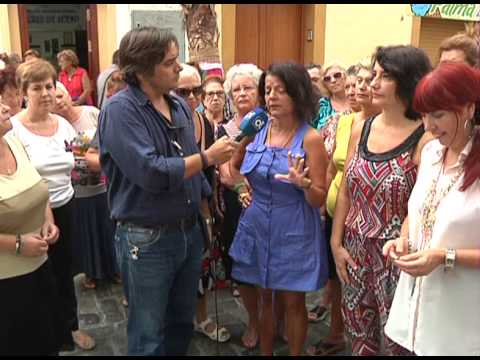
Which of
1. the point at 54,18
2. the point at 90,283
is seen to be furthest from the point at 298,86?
the point at 54,18

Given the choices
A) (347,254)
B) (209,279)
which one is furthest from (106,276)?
(347,254)

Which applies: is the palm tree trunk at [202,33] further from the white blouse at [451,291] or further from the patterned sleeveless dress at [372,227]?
the white blouse at [451,291]

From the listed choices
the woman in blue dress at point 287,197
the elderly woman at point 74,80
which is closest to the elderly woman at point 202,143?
the woman in blue dress at point 287,197

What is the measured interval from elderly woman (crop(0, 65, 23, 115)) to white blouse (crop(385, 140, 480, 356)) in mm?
2504

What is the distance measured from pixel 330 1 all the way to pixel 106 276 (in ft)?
18.5

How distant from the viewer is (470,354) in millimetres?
1767

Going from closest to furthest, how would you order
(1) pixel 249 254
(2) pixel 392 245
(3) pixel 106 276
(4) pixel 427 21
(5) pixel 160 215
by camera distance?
1. (2) pixel 392 245
2. (5) pixel 160 215
3. (1) pixel 249 254
4. (3) pixel 106 276
5. (4) pixel 427 21

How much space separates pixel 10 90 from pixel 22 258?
4.35ft

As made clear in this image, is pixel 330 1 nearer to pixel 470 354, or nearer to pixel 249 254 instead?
pixel 249 254

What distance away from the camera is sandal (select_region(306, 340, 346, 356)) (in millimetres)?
3123

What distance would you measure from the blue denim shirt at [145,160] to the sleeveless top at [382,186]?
747 millimetres

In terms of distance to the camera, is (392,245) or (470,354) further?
(392,245)

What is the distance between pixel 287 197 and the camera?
102 inches

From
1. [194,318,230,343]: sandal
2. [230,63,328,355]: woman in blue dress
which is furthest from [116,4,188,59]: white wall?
[230,63,328,355]: woman in blue dress
